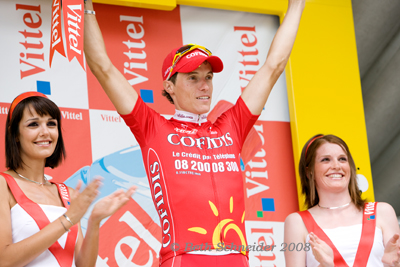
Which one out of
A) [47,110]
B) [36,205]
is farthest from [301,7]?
[36,205]

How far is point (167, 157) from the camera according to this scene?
224 centimetres

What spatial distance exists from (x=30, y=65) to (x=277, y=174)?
1.70 m

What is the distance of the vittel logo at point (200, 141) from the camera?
2287 millimetres

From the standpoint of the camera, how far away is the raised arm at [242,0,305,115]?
244cm

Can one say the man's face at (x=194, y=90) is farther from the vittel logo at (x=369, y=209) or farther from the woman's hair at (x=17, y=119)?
the vittel logo at (x=369, y=209)

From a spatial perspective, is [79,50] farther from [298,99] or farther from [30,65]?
[298,99]

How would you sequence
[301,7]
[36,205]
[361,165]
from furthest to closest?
[361,165]
[301,7]
[36,205]

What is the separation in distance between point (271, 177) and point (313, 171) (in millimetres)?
936

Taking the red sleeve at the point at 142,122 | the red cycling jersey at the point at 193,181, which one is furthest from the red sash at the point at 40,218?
the red sleeve at the point at 142,122

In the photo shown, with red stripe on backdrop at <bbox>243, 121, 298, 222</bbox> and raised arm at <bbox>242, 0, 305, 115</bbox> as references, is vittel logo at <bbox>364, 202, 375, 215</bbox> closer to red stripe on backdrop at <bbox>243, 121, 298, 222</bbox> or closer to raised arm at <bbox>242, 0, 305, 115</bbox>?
raised arm at <bbox>242, 0, 305, 115</bbox>

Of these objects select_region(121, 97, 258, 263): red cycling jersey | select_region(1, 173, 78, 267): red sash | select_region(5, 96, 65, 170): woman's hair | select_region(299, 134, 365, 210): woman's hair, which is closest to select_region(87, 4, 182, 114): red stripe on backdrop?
select_region(299, 134, 365, 210): woman's hair

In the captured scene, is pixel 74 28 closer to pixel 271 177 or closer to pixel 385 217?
pixel 385 217

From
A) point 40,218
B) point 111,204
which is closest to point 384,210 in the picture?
point 111,204

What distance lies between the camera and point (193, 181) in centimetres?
219
